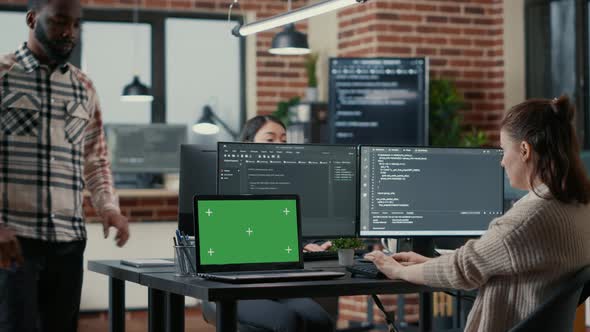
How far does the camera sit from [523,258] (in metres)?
2.39

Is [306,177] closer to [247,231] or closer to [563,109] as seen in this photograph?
[247,231]

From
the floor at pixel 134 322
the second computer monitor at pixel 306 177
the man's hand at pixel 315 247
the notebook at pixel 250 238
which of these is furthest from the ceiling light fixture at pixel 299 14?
the floor at pixel 134 322

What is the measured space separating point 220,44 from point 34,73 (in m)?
5.05

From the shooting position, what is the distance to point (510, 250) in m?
2.40

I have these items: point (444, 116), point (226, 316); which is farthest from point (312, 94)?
point (226, 316)

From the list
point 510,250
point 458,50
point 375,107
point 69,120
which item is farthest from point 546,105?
point 458,50

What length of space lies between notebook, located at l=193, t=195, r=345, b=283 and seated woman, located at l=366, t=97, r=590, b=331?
0.57 metres

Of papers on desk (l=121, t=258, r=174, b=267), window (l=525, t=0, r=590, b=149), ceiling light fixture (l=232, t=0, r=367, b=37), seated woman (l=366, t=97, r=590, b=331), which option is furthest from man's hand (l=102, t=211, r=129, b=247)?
window (l=525, t=0, r=590, b=149)

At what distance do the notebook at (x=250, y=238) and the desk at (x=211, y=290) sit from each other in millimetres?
79

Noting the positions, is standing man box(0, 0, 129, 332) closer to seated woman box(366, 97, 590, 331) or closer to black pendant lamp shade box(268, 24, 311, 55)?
seated woman box(366, 97, 590, 331)

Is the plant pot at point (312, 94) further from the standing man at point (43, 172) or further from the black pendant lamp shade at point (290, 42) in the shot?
the standing man at point (43, 172)

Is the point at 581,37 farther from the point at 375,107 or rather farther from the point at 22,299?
the point at 22,299

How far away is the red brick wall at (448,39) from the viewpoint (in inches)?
266

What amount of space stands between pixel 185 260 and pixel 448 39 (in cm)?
437
